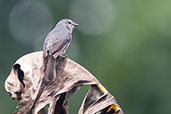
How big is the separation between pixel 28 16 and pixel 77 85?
20.8m

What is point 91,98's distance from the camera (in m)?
4.02

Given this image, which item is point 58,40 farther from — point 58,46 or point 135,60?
point 135,60

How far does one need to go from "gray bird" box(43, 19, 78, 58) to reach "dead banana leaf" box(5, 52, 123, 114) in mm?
340

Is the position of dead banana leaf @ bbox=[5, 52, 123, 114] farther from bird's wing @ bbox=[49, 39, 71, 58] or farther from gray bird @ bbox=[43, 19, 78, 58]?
bird's wing @ bbox=[49, 39, 71, 58]

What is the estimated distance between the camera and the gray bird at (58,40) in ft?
16.1

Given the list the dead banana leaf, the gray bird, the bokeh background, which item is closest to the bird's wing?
the gray bird

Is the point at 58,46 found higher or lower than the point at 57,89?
higher

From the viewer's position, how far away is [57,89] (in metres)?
4.06

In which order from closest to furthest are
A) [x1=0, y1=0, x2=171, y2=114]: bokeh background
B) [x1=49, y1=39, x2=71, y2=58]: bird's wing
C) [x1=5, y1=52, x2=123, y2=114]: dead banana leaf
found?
[x1=5, y1=52, x2=123, y2=114]: dead banana leaf, [x1=49, y1=39, x2=71, y2=58]: bird's wing, [x1=0, y1=0, x2=171, y2=114]: bokeh background

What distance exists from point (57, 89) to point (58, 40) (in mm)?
1467

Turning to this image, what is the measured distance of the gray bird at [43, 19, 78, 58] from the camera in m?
4.92

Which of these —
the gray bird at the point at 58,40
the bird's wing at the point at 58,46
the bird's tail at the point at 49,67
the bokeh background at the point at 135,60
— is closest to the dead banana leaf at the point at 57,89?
the bird's tail at the point at 49,67


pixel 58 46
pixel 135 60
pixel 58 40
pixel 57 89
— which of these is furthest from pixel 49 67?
pixel 135 60

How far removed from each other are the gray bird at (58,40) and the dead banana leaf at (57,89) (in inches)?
13.4
